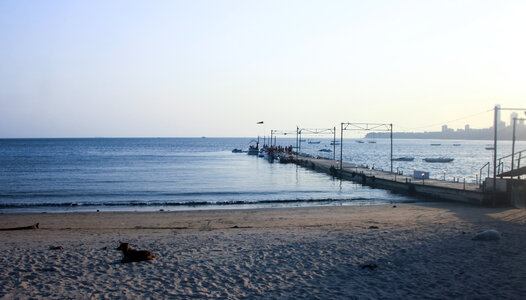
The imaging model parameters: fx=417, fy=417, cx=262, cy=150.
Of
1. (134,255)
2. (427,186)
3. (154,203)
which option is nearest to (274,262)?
(134,255)

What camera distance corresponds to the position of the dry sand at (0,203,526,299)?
8617 millimetres

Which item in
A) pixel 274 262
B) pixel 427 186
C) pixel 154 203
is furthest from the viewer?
pixel 427 186

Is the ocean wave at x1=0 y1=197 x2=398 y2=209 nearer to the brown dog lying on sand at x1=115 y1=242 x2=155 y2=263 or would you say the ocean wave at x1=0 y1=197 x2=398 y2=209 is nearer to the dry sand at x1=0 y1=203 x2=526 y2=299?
the dry sand at x1=0 y1=203 x2=526 y2=299

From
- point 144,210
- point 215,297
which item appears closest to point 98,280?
point 215,297

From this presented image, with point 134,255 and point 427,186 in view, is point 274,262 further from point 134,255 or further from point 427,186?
point 427,186

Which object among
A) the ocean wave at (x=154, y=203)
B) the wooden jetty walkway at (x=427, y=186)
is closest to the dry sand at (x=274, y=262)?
the wooden jetty walkway at (x=427, y=186)

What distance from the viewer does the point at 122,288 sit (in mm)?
8766

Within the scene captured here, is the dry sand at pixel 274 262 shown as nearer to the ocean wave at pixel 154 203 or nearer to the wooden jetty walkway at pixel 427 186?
the wooden jetty walkway at pixel 427 186

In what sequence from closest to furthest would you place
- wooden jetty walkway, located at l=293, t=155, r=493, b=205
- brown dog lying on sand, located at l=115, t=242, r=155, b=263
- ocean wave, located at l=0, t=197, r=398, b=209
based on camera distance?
1. brown dog lying on sand, located at l=115, t=242, r=155, b=263
2. wooden jetty walkway, located at l=293, t=155, r=493, b=205
3. ocean wave, located at l=0, t=197, r=398, b=209

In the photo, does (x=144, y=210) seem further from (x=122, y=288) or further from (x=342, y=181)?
(x=342, y=181)

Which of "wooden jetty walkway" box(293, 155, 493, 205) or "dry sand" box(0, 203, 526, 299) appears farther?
"wooden jetty walkway" box(293, 155, 493, 205)

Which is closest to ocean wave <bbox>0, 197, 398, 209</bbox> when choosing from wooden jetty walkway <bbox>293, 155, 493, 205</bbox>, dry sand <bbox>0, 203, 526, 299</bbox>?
wooden jetty walkway <bbox>293, 155, 493, 205</bbox>

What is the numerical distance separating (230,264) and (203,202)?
1692cm

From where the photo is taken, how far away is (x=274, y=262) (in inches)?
423
